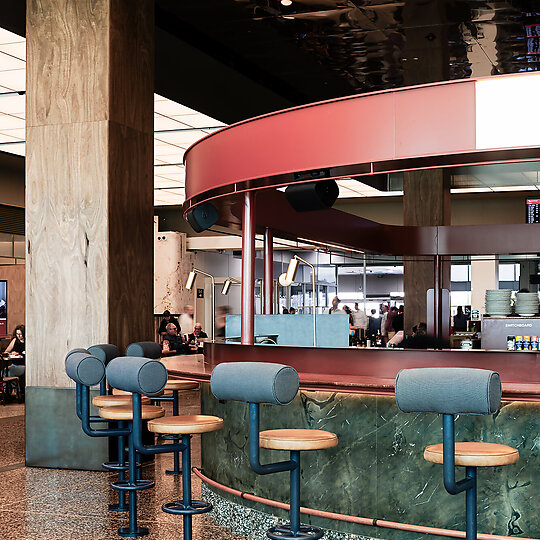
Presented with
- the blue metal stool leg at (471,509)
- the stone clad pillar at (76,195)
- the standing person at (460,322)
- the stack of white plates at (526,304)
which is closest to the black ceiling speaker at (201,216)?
the stone clad pillar at (76,195)

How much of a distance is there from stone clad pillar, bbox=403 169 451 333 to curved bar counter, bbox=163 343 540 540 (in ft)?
29.6

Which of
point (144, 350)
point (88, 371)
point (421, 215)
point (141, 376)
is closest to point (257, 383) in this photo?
point (141, 376)

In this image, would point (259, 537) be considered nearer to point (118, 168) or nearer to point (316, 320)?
point (316, 320)

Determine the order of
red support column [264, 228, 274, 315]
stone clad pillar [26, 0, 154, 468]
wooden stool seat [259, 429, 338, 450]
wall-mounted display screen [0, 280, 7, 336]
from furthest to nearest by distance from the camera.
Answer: wall-mounted display screen [0, 280, 7, 336], red support column [264, 228, 274, 315], stone clad pillar [26, 0, 154, 468], wooden stool seat [259, 429, 338, 450]

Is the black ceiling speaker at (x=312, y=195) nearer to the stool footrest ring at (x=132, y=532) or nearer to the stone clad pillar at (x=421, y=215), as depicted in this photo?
the stool footrest ring at (x=132, y=532)

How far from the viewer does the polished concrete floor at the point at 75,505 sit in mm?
4551

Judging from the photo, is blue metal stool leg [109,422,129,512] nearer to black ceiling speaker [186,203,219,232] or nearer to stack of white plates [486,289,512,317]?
black ceiling speaker [186,203,219,232]

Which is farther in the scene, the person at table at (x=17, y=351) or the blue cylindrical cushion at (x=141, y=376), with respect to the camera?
the person at table at (x=17, y=351)

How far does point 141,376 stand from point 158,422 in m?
0.27

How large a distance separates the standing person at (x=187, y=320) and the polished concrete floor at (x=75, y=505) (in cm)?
836

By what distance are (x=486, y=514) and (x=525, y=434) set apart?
1.40ft

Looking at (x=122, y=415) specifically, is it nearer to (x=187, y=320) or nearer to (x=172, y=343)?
(x=172, y=343)

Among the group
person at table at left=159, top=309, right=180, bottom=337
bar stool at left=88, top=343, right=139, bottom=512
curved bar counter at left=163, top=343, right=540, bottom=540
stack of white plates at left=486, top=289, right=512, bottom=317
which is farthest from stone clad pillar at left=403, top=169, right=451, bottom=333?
curved bar counter at left=163, top=343, right=540, bottom=540

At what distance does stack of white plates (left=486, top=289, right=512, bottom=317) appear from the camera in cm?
814
